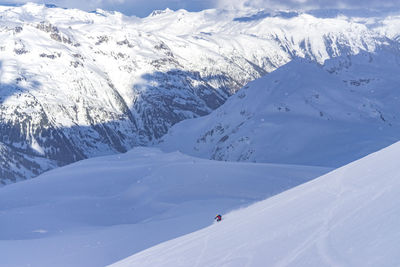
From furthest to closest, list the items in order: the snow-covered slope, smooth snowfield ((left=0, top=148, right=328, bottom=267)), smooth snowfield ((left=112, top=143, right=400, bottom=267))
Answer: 1. the snow-covered slope
2. smooth snowfield ((left=0, top=148, right=328, bottom=267))
3. smooth snowfield ((left=112, top=143, right=400, bottom=267))

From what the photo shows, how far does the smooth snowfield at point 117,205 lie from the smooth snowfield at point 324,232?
43.5ft

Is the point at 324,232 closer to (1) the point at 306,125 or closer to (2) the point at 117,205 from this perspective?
(2) the point at 117,205

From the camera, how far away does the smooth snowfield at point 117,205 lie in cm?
2497

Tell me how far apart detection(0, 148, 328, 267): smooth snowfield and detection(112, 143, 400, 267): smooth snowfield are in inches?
522

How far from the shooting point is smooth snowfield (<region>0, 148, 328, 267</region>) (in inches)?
983

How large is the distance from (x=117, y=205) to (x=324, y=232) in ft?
113

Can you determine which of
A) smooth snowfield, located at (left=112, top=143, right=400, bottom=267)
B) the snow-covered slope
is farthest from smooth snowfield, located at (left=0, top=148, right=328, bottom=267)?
the snow-covered slope

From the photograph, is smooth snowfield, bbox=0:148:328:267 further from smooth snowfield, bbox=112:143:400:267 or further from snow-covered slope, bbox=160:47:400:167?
snow-covered slope, bbox=160:47:400:167

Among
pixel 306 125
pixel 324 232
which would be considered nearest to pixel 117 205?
pixel 324 232

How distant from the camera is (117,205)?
40500mm

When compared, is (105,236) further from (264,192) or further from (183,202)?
(264,192)

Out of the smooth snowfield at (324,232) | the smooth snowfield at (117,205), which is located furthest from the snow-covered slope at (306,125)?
the smooth snowfield at (324,232)

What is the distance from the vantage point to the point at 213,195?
38.9m

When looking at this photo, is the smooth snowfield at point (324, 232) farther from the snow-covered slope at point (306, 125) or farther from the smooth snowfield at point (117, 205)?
the snow-covered slope at point (306, 125)
